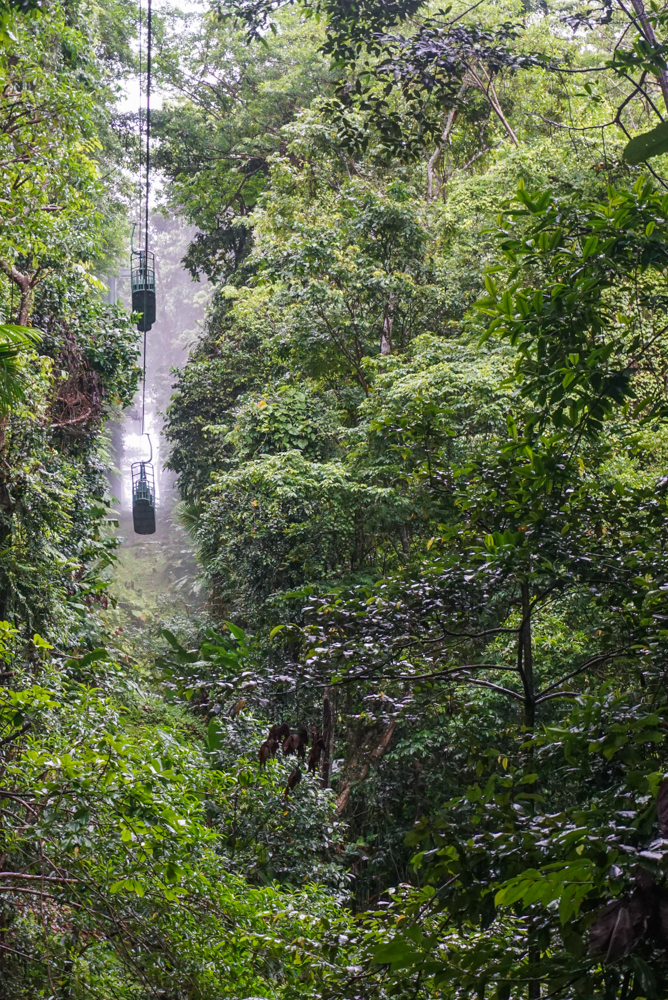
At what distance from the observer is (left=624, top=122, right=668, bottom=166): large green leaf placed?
59 centimetres

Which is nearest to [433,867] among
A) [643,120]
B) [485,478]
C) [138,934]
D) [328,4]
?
[485,478]

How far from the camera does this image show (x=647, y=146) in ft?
1.97

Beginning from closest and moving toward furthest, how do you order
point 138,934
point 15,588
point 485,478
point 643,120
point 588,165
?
point 485,478, point 138,934, point 15,588, point 588,165, point 643,120

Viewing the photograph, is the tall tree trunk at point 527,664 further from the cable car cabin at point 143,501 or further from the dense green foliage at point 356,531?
the cable car cabin at point 143,501

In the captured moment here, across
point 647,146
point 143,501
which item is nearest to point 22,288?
point 647,146

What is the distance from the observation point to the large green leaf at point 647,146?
0.59m

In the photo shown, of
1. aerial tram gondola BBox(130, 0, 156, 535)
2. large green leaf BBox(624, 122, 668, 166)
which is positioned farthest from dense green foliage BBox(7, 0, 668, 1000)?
aerial tram gondola BBox(130, 0, 156, 535)

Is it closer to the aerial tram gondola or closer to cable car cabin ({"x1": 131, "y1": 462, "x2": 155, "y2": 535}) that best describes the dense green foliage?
the aerial tram gondola

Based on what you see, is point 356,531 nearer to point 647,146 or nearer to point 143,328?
point 143,328

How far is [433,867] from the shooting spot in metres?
1.43

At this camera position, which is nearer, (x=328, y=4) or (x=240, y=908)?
(x=240, y=908)

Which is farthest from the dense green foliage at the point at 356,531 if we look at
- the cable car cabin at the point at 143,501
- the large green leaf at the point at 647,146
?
the cable car cabin at the point at 143,501

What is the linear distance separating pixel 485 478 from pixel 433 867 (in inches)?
49.2

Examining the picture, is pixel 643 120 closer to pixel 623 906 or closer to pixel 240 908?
pixel 240 908
